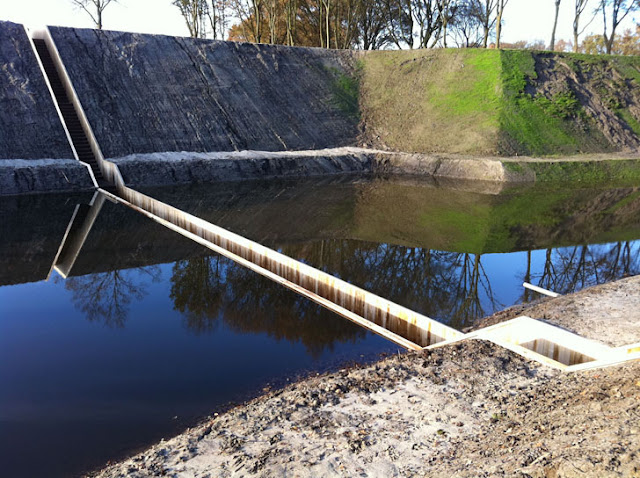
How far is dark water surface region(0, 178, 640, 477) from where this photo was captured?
23.0 feet

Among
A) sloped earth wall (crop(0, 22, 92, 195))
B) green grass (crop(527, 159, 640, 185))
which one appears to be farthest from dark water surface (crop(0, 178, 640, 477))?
green grass (crop(527, 159, 640, 185))

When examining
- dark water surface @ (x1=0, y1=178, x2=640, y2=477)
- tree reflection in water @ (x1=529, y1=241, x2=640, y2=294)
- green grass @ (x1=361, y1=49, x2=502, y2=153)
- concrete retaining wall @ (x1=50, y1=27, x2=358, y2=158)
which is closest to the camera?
dark water surface @ (x1=0, y1=178, x2=640, y2=477)

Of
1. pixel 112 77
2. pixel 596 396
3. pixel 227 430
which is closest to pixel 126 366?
pixel 227 430

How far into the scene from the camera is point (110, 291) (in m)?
11.4

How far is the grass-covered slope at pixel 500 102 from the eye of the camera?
95.9 feet

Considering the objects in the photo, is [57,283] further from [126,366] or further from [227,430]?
[227,430]

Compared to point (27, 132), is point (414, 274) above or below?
below

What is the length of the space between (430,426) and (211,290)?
6.49 meters

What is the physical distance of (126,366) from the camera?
26.7ft

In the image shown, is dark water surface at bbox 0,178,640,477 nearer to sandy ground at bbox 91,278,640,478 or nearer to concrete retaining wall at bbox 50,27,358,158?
sandy ground at bbox 91,278,640,478

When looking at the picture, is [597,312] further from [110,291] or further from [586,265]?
[110,291]

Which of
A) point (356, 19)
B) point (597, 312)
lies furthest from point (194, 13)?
point (597, 312)

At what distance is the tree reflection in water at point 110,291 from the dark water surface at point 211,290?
43 millimetres

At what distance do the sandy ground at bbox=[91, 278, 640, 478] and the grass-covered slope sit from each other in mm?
23147
